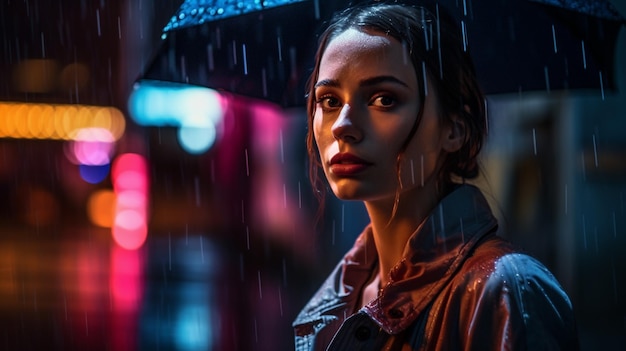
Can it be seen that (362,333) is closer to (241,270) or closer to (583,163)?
(583,163)

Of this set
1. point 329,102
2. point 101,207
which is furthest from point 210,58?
point 101,207

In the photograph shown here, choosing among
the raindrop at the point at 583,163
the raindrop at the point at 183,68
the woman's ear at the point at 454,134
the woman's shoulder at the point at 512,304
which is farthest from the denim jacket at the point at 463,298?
the raindrop at the point at 583,163

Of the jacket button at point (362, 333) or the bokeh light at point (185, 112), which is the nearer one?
the jacket button at point (362, 333)

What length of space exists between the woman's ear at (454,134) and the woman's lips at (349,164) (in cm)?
26

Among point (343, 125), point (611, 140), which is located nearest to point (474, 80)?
point (343, 125)

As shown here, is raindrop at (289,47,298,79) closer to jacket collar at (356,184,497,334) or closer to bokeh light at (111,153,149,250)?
jacket collar at (356,184,497,334)

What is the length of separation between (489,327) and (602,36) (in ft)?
3.81

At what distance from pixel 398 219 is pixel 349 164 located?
28cm

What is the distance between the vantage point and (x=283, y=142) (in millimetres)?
15883

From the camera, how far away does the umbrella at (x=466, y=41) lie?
2.45 metres

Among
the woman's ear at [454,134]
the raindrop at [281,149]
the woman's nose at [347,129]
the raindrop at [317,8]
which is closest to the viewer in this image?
the woman's nose at [347,129]

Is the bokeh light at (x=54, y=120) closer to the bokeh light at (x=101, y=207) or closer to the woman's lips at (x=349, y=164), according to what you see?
the bokeh light at (x=101, y=207)

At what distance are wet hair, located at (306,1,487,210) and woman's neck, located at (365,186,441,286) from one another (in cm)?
6

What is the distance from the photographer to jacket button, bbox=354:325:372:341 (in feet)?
6.85
